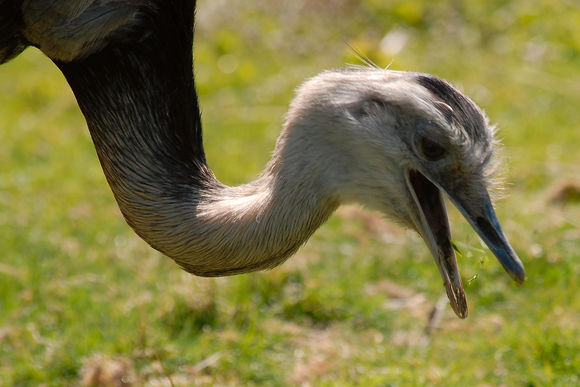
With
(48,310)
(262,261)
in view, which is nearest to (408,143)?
(262,261)

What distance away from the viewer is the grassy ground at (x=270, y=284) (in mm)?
4324

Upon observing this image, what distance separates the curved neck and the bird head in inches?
6.9

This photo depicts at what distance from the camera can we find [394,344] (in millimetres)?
4652

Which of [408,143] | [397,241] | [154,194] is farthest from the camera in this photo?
[397,241]

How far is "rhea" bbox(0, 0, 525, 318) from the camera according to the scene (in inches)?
123

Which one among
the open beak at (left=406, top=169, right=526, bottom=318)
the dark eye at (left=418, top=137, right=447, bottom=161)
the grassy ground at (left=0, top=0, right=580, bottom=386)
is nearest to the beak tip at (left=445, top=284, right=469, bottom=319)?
the open beak at (left=406, top=169, right=526, bottom=318)

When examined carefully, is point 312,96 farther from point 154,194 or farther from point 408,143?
point 154,194

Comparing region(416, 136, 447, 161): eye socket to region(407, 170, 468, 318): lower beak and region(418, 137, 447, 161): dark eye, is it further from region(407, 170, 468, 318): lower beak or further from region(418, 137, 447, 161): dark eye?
region(407, 170, 468, 318): lower beak

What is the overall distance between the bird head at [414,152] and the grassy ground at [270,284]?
41 centimetres

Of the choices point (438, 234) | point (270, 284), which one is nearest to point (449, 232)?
point (438, 234)

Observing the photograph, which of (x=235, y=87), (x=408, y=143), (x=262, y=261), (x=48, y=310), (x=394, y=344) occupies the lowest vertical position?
(x=235, y=87)

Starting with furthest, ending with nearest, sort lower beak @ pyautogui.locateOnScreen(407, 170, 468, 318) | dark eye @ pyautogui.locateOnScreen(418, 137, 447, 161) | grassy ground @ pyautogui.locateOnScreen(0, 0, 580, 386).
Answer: grassy ground @ pyautogui.locateOnScreen(0, 0, 580, 386), lower beak @ pyautogui.locateOnScreen(407, 170, 468, 318), dark eye @ pyautogui.locateOnScreen(418, 137, 447, 161)

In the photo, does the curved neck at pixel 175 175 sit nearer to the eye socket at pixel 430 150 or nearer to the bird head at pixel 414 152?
the bird head at pixel 414 152

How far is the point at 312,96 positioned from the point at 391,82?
29cm
